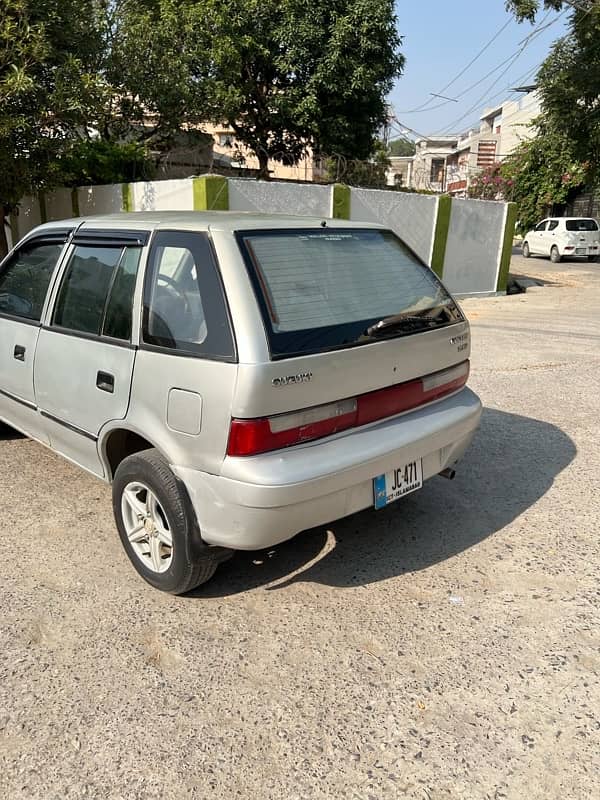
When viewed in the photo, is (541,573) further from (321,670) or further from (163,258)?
(163,258)

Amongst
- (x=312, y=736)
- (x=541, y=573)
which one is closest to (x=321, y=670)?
(x=312, y=736)

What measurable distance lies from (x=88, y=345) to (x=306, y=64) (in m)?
17.2

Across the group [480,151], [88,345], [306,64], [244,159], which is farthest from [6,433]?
[480,151]

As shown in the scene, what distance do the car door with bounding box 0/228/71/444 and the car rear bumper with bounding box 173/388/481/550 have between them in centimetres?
156

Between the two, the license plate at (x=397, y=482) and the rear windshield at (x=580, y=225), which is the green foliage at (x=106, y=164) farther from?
the rear windshield at (x=580, y=225)

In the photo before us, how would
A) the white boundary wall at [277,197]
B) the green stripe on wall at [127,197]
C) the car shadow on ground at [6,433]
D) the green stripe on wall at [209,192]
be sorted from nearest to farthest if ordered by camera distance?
1. the car shadow on ground at [6,433]
2. the green stripe on wall at [209,192]
3. the white boundary wall at [277,197]
4. the green stripe on wall at [127,197]

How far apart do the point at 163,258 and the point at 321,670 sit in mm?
1874

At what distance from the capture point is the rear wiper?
109 inches

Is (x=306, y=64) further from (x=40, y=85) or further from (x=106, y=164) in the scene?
(x=40, y=85)

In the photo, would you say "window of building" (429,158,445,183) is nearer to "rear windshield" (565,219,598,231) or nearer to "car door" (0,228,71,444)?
"rear windshield" (565,219,598,231)

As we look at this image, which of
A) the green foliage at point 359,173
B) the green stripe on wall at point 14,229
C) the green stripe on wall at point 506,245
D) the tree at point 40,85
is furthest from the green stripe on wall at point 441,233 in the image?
the green stripe on wall at point 14,229

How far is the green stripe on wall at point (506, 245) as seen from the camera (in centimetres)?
1473

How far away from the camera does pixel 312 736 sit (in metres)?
2.08

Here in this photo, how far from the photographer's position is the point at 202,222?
8.97 ft
